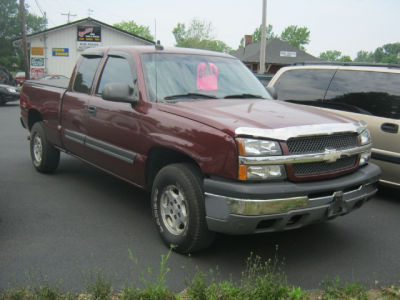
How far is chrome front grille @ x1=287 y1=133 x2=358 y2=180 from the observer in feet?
11.8

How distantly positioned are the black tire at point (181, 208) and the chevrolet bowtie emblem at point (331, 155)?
3.48 ft

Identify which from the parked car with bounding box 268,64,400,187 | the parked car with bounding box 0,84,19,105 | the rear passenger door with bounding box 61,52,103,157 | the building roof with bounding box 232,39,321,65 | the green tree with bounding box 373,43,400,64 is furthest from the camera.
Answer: the green tree with bounding box 373,43,400,64

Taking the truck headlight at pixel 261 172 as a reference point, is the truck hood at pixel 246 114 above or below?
above

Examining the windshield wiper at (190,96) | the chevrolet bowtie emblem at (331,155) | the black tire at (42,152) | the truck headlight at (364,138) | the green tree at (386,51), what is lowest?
the black tire at (42,152)

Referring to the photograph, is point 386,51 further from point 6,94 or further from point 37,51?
point 6,94

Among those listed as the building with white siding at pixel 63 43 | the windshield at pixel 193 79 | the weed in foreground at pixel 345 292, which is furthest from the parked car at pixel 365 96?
the building with white siding at pixel 63 43

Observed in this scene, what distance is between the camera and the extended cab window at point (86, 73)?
220 inches

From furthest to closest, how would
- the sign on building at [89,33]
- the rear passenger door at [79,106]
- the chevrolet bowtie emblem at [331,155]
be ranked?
the sign on building at [89,33], the rear passenger door at [79,106], the chevrolet bowtie emblem at [331,155]

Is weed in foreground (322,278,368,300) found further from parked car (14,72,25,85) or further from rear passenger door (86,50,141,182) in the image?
parked car (14,72,25,85)

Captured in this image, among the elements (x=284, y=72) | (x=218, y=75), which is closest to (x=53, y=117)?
(x=218, y=75)

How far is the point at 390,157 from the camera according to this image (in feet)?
18.6

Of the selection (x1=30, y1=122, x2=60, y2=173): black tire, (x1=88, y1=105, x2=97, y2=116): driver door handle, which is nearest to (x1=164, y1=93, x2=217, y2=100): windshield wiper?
(x1=88, y1=105, x2=97, y2=116): driver door handle

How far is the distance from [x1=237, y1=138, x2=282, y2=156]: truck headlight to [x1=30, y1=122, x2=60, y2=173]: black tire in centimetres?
398

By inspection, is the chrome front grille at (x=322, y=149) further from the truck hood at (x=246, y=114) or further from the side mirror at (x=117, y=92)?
the side mirror at (x=117, y=92)
